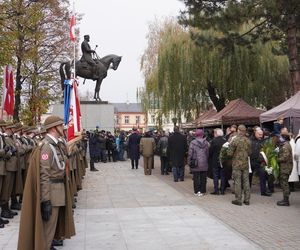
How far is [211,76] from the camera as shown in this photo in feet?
82.1

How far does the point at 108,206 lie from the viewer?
430 inches

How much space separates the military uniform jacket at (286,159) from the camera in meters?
10.5

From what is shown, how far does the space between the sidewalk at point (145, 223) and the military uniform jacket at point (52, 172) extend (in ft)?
4.36

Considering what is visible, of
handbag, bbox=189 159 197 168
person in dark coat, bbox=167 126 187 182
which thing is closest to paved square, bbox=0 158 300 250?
handbag, bbox=189 159 197 168

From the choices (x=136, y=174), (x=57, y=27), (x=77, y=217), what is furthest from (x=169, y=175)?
(x=57, y=27)

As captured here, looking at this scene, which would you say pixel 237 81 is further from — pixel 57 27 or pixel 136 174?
pixel 57 27

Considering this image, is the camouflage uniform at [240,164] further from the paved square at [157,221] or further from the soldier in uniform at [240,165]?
the paved square at [157,221]

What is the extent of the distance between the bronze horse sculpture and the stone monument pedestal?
85 cm

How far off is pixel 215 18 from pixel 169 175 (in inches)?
242

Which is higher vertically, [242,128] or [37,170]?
[242,128]

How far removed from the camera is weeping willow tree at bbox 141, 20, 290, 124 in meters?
24.7

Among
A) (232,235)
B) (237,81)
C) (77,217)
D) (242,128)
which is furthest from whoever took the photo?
(237,81)

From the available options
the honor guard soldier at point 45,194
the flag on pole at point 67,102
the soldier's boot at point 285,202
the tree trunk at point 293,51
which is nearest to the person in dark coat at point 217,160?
the soldier's boot at point 285,202

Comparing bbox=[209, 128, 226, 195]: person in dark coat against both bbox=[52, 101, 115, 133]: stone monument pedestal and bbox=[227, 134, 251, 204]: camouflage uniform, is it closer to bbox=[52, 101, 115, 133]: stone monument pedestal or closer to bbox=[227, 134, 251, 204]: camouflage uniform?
bbox=[227, 134, 251, 204]: camouflage uniform
